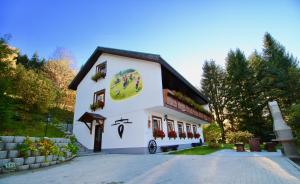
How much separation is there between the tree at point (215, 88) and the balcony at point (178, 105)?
12243 mm

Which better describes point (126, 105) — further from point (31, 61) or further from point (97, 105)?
point (31, 61)

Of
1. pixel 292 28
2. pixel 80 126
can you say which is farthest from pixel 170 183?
pixel 80 126

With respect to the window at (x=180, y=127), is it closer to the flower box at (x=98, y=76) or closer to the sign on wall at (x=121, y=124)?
the sign on wall at (x=121, y=124)

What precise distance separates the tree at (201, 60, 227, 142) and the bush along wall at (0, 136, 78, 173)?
2762 centimetres

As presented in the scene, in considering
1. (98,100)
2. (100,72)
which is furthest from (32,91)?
(100,72)

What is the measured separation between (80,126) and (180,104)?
9.42 meters

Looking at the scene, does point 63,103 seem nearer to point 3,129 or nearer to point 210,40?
point 3,129

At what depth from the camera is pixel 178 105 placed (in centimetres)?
1519

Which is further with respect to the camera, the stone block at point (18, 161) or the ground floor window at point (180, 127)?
the ground floor window at point (180, 127)

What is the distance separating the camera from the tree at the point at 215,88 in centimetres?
3181

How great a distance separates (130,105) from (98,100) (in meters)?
4.39

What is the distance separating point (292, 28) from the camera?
720cm

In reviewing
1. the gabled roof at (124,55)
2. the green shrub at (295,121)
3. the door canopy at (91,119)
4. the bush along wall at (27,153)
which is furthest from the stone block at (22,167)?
the green shrub at (295,121)

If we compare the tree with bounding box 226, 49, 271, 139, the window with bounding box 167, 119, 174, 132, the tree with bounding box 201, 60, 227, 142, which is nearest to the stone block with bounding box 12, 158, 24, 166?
the window with bounding box 167, 119, 174, 132
